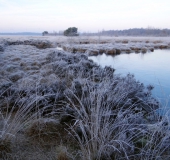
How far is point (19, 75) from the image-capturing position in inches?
204

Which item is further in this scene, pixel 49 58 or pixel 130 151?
pixel 49 58

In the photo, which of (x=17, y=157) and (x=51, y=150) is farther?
(x=51, y=150)

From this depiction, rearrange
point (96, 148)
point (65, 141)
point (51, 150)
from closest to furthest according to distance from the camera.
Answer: point (96, 148) → point (51, 150) → point (65, 141)

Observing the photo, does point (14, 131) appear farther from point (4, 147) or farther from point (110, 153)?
point (110, 153)

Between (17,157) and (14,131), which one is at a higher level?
(14,131)

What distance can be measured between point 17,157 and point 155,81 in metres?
5.28

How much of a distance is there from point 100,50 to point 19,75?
32.2ft

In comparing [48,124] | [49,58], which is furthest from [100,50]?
[48,124]

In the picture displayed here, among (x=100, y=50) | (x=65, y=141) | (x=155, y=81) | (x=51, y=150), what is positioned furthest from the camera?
(x=100, y=50)

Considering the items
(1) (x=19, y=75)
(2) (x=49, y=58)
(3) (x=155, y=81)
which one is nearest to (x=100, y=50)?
(2) (x=49, y=58)

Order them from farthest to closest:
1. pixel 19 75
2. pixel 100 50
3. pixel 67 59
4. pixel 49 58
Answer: pixel 100 50, pixel 49 58, pixel 67 59, pixel 19 75

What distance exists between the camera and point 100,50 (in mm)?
14320

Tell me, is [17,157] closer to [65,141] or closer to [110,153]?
[65,141]

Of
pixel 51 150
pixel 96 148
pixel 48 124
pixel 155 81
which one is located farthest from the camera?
pixel 155 81
